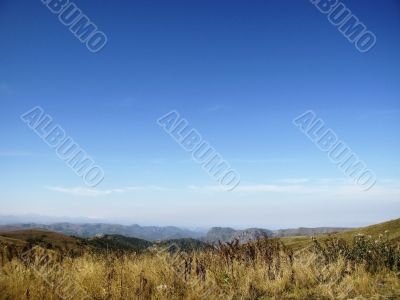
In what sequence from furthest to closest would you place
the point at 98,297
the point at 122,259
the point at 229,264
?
1. the point at 122,259
2. the point at 229,264
3. the point at 98,297

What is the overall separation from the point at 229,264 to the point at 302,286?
1965 millimetres

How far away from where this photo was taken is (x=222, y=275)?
9797mm

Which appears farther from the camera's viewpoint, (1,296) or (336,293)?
(336,293)

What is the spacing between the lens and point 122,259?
38.8ft

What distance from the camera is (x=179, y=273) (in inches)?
379

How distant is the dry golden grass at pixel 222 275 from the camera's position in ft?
27.6

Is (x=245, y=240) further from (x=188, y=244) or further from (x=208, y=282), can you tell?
(x=208, y=282)

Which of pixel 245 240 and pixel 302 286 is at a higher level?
pixel 245 240

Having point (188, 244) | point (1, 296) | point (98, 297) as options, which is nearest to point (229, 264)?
point (188, 244)

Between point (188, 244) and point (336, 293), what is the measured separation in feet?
17.8

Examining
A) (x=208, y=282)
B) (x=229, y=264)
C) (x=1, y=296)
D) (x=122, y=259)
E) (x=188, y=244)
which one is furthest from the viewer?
(x=188, y=244)

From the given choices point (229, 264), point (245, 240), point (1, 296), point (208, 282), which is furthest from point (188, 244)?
point (1, 296)

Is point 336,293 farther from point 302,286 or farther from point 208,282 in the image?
point 208,282

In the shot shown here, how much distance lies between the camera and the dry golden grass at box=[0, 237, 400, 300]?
8.41 meters
